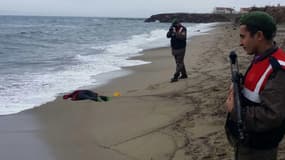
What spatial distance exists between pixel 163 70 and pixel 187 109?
6.04 m

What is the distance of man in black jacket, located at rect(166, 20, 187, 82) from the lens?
35.1 feet

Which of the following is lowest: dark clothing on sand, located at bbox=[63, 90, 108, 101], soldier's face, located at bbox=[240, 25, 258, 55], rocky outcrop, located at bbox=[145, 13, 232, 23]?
rocky outcrop, located at bbox=[145, 13, 232, 23]

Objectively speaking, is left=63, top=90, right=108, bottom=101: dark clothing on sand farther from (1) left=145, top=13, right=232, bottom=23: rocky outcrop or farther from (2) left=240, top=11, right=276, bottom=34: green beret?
(1) left=145, top=13, right=232, bottom=23: rocky outcrop

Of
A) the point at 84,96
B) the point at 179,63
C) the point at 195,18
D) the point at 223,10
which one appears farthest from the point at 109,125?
the point at 223,10

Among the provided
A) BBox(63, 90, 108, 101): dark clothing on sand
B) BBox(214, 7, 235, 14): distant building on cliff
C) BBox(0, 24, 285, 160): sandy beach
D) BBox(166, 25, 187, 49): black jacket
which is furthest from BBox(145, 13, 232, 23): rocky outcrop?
BBox(63, 90, 108, 101): dark clothing on sand

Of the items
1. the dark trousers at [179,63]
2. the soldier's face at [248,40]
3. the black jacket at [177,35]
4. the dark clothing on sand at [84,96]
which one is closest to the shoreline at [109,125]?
the dark clothing on sand at [84,96]

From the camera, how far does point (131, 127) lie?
654cm

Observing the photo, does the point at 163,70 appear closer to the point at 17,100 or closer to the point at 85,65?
the point at 85,65

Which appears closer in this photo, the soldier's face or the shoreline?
the soldier's face

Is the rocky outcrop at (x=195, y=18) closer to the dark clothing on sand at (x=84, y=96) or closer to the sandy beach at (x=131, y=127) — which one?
the sandy beach at (x=131, y=127)

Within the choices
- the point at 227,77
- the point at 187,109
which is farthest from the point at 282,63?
the point at 227,77

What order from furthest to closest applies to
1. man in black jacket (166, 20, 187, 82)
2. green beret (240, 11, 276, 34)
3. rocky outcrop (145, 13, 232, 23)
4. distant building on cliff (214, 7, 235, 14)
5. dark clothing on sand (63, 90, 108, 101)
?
1. distant building on cliff (214, 7, 235, 14)
2. rocky outcrop (145, 13, 232, 23)
3. man in black jacket (166, 20, 187, 82)
4. dark clothing on sand (63, 90, 108, 101)
5. green beret (240, 11, 276, 34)

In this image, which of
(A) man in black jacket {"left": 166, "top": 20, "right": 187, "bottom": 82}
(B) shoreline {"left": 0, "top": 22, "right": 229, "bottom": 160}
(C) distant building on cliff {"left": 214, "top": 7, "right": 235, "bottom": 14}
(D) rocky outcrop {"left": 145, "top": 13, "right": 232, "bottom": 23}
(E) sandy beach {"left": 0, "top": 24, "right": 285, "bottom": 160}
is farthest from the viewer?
(C) distant building on cliff {"left": 214, "top": 7, "right": 235, "bottom": 14}

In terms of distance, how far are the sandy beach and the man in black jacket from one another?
2.72ft
